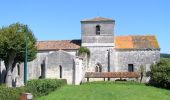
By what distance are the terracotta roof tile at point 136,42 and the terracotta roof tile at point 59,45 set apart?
6.37 m

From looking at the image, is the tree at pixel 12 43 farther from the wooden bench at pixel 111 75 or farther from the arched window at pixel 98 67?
the arched window at pixel 98 67

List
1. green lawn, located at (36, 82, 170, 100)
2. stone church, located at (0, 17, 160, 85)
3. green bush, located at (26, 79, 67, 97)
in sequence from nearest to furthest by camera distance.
Result: 1. green lawn, located at (36, 82, 170, 100)
2. green bush, located at (26, 79, 67, 97)
3. stone church, located at (0, 17, 160, 85)

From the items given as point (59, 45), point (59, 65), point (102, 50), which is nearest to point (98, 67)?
point (102, 50)

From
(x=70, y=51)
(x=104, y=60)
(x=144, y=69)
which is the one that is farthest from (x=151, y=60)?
(x=70, y=51)

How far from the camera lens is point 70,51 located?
62.2m

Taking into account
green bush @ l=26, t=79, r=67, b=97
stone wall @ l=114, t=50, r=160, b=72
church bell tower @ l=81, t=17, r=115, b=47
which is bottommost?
green bush @ l=26, t=79, r=67, b=97

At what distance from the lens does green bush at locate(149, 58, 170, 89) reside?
4891 cm

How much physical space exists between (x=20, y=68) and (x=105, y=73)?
47.7 feet

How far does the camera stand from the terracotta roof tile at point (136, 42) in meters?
62.4

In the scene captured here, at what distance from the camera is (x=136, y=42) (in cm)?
6406

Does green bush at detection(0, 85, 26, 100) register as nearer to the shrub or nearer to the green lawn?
the green lawn

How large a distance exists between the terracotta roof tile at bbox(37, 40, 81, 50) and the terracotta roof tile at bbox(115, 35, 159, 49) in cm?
637

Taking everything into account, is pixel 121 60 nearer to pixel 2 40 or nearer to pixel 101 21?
pixel 101 21

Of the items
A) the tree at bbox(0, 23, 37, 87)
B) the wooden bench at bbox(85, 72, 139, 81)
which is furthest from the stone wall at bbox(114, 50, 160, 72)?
the tree at bbox(0, 23, 37, 87)
